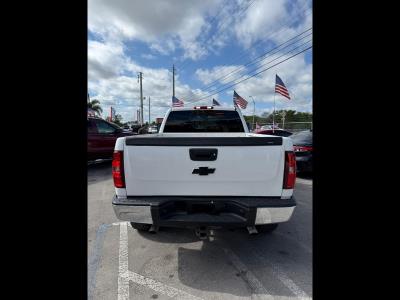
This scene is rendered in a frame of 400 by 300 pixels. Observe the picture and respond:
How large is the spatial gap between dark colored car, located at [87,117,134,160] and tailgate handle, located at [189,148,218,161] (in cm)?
683

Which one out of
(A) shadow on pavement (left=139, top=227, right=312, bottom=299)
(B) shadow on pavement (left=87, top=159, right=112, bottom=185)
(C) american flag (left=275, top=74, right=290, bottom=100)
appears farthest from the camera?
(C) american flag (left=275, top=74, right=290, bottom=100)

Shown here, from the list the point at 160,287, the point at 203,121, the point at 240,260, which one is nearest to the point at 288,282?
the point at 240,260

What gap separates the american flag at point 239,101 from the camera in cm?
2031

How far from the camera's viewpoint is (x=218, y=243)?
3.12 metres

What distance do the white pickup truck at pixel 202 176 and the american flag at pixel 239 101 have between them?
60.3 ft

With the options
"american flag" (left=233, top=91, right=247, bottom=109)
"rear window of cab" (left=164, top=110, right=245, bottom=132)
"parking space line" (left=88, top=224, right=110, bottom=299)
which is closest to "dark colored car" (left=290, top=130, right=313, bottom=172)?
"rear window of cab" (left=164, top=110, right=245, bottom=132)

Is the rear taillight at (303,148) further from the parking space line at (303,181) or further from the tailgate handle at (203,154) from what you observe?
the tailgate handle at (203,154)

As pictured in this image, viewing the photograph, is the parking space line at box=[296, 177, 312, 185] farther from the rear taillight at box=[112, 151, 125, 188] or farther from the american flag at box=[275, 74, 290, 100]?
the american flag at box=[275, 74, 290, 100]

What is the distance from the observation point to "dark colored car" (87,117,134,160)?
26.6ft

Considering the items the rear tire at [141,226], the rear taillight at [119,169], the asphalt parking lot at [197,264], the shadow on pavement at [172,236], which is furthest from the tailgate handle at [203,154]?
the rear tire at [141,226]

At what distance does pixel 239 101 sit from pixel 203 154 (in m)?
19.5
